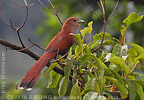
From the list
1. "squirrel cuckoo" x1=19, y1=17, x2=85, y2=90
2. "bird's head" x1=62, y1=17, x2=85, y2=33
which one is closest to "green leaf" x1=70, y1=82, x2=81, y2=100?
"squirrel cuckoo" x1=19, y1=17, x2=85, y2=90

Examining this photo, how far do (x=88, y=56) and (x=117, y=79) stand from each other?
18 cm

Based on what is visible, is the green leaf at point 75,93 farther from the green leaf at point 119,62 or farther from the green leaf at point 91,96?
the green leaf at point 119,62

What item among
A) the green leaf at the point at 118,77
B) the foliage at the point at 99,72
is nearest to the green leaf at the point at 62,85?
the foliage at the point at 99,72

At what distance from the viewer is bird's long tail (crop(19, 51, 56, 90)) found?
5.20 feet

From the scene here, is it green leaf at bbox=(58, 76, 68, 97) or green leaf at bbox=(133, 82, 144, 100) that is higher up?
green leaf at bbox=(58, 76, 68, 97)

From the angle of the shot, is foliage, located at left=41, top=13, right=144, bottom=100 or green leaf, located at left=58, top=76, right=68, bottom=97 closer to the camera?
foliage, located at left=41, top=13, right=144, bottom=100

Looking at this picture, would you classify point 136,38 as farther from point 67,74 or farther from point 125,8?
point 67,74

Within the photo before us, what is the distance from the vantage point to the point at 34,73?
5.34 ft

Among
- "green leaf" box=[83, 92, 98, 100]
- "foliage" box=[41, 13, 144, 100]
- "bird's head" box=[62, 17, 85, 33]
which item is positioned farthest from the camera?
"bird's head" box=[62, 17, 85, 33]

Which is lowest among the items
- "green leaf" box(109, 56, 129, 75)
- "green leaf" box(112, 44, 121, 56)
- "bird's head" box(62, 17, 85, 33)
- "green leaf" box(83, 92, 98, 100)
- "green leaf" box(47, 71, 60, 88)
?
"green leaf" box(83, 92, 98, 100)

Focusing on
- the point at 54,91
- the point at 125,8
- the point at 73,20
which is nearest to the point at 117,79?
the point at 73,20

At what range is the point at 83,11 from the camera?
468 centimetres

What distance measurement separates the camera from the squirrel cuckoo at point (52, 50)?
5.24 ft

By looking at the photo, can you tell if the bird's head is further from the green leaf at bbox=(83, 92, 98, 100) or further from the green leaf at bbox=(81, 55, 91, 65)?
the green leaf at bbox=(83, 92, 98, 100)
